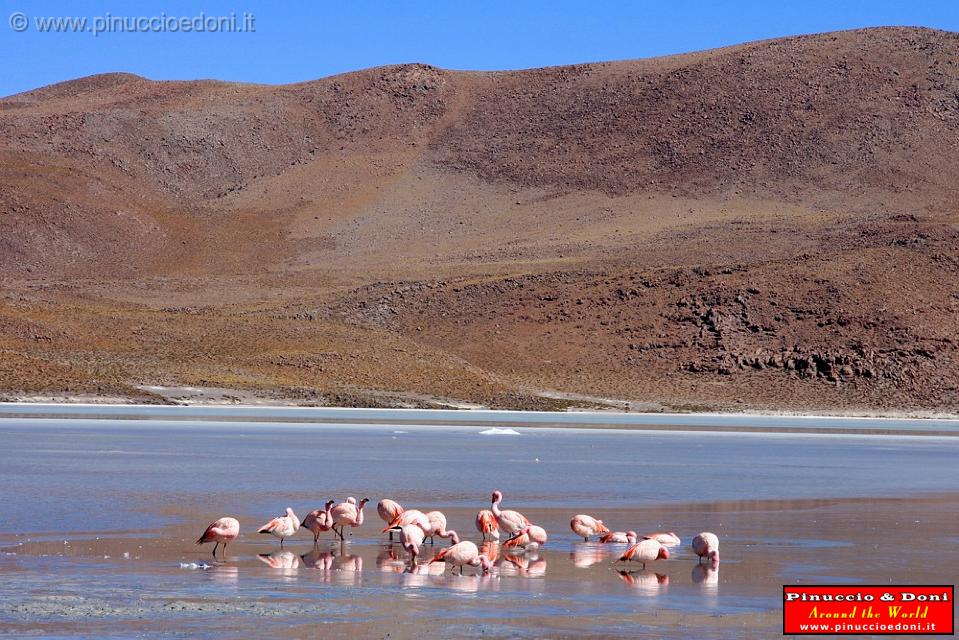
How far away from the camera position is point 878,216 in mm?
95562

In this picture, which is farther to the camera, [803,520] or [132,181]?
[132,181]

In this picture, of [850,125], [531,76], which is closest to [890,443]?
[850,125]

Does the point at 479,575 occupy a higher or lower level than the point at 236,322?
lower

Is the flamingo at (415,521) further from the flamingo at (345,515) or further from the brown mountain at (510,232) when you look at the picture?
the brown mountain at (510,232)

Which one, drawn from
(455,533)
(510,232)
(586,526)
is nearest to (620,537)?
(586,526)

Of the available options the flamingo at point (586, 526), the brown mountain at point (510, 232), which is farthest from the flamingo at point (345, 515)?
the brown mountain at point (510, 232)

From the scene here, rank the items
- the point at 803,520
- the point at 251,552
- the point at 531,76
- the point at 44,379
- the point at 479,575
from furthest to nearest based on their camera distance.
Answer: the point at 531,76 < the point at 44,379 < the point at 803,520 < the point at 251,552 < the point at 479,575

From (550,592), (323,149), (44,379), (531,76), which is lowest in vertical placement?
(550,592)

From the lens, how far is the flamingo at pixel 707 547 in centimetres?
1351

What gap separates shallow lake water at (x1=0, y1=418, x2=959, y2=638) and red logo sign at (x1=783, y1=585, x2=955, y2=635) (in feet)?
0.89

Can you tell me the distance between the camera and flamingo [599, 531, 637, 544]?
1495 cm

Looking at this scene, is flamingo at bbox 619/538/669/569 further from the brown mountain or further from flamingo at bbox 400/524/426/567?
the brown mountain

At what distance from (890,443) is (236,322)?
116ft

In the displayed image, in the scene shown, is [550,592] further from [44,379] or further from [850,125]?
[850,125]
